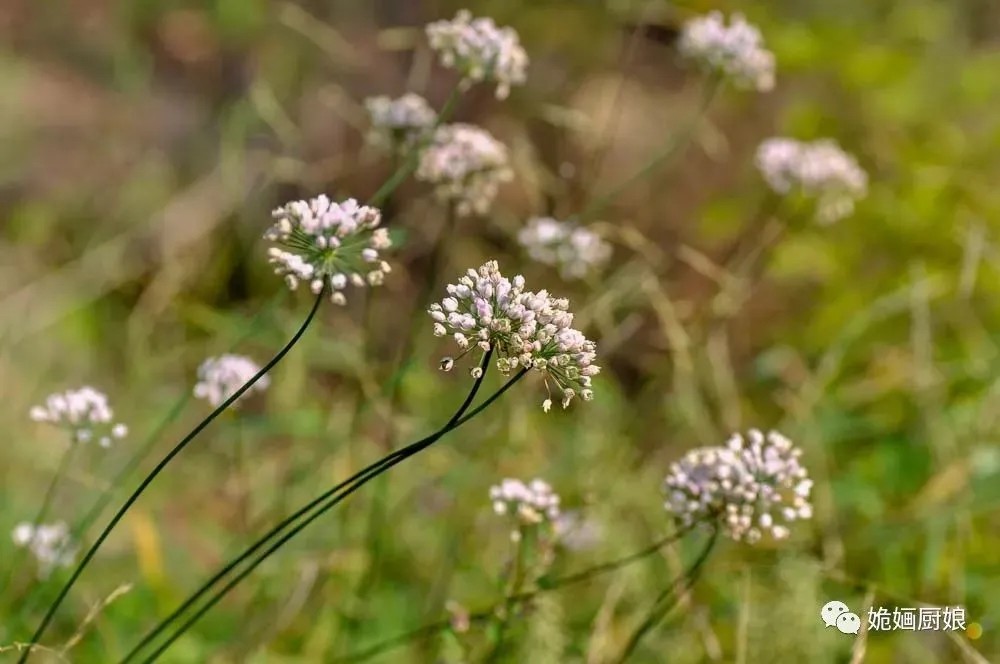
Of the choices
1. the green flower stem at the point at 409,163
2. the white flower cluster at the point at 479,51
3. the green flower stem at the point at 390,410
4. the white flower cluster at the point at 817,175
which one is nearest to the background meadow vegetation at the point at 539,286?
the green flower stem at the point at 390,410

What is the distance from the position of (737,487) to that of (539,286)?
1726 mm

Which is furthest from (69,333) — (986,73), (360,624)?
(986,73)

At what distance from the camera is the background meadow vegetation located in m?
1.55

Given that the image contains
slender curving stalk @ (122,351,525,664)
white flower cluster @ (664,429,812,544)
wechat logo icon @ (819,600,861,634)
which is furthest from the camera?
wechat logo icon @ (819,600,861,634)

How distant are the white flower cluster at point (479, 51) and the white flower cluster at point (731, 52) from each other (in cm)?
34

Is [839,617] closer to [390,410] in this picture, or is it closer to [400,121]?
[390,410]

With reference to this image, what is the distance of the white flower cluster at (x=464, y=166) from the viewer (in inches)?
49.2

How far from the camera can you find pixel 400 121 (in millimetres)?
1280

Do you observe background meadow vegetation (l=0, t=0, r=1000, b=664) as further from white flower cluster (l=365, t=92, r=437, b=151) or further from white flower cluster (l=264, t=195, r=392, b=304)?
white flower cluster (l=264, t=195, r=392, b=304)

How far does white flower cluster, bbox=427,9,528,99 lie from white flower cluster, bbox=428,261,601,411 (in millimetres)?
490

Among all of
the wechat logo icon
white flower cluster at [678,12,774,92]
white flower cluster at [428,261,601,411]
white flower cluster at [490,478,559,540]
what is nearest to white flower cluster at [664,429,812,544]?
white flower cluster at [490,478,559,540]

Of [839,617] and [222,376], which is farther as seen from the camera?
[839,617]

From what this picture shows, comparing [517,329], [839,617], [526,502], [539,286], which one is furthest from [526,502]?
[539,286]

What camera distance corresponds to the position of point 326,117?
10.6 ft
